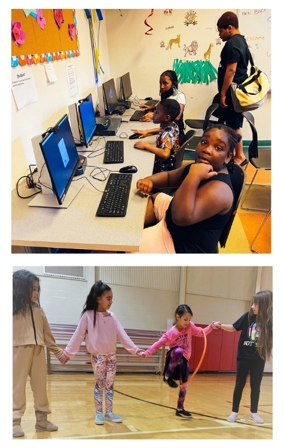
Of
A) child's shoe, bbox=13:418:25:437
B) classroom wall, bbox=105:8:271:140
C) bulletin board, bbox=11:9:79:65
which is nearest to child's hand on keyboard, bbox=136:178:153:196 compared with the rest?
bulletin board, bbox=11:9:79:65

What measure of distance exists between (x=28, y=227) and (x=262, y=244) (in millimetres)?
1407

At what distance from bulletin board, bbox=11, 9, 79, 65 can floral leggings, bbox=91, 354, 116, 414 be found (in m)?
1.26

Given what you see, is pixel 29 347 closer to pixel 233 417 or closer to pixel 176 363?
pixel 176 363

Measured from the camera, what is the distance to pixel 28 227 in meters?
1.32

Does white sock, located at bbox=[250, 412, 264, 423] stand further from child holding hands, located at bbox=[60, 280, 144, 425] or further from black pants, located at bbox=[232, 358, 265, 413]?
child holding hands, located at bbox=[60, 280, 144, 425]

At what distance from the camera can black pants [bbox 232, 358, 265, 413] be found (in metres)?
1.27

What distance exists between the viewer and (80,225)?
53.1 inches

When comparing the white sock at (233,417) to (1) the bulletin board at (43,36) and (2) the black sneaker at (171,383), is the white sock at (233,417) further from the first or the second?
(1) the bulletin board at (43,36)

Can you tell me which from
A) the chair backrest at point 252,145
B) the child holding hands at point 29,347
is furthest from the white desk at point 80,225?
the chair backrest at point 252,145

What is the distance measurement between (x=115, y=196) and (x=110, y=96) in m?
1.65

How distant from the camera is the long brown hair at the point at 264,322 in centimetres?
125

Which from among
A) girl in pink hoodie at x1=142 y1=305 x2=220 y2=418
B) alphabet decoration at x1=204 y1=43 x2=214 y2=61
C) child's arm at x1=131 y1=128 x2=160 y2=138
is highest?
alphabet decoration at x1=204 y1=43 x2=214 y2=61

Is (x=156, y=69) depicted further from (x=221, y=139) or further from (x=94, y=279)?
(x=94, y=279)
